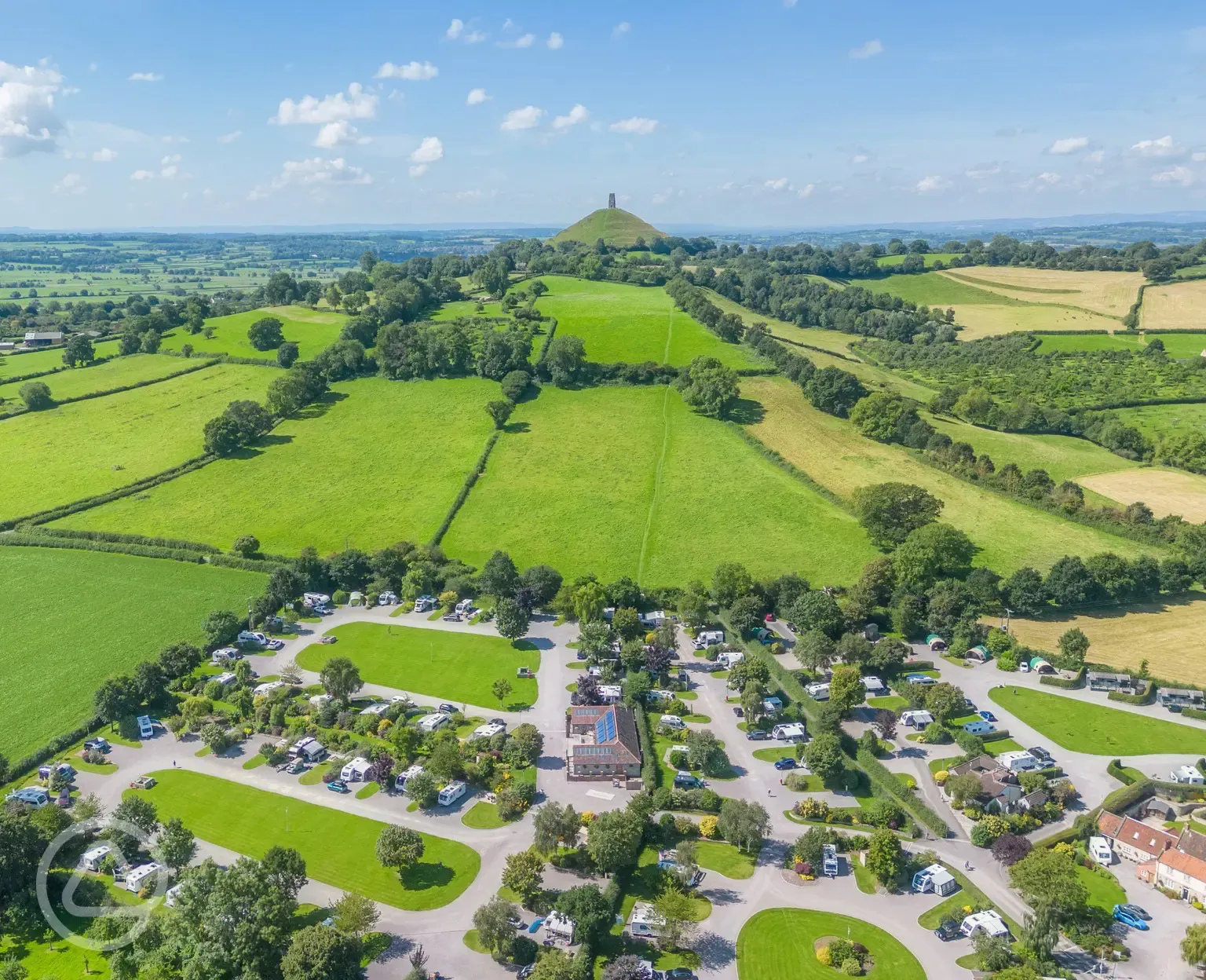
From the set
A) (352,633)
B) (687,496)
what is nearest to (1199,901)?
(687,496)

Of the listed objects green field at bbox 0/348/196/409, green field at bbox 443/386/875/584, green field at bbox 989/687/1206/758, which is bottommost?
green field at bbox 989/687/1206/758

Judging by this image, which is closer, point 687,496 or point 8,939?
point 8,939

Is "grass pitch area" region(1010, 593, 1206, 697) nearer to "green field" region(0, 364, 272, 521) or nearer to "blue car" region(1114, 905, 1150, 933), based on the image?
"blue car" region(1114, 905, 1150, 933)

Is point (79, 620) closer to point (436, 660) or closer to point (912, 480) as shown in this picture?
point (436, 660)

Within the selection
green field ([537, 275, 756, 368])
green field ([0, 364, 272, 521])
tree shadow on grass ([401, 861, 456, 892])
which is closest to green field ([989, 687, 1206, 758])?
tree shadow on grass ([401, 861, 456, 892])

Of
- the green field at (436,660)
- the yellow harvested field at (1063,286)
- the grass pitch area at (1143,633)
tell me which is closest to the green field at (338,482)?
the green field at (436,660)

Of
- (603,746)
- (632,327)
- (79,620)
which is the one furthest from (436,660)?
(632,327)

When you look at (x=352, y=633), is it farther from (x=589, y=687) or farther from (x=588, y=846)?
(x=588, y=846)
